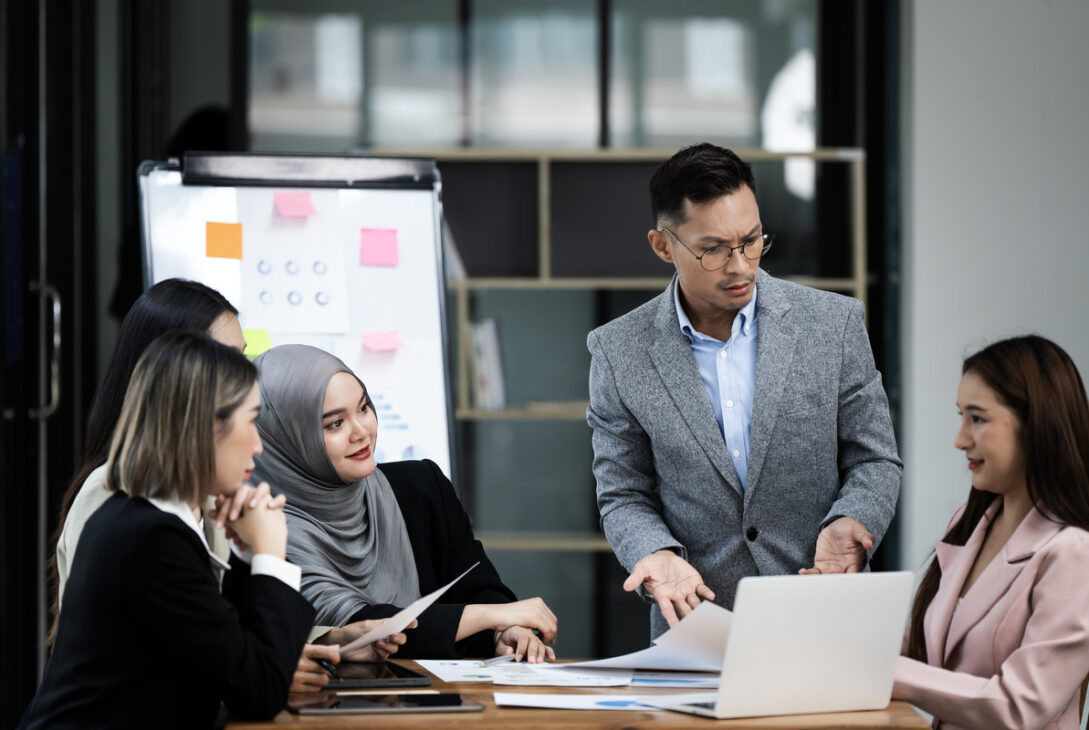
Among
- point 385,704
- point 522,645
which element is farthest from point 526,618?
point 385,704

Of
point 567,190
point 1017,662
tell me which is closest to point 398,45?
point 567,190

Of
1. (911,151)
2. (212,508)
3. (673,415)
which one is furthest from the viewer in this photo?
(911,151)

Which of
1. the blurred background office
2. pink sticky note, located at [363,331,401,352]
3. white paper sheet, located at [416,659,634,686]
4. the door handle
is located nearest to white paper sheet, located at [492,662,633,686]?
white paper sheet, located at [416,659,634,686]

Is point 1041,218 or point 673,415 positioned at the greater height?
point 1041,218

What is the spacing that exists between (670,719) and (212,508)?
2.39 ft

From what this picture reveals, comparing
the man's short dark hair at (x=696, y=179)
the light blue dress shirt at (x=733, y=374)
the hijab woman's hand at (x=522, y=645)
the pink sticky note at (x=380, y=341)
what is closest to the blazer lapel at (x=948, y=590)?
the light blue dress shirt at (x=733, y=374)

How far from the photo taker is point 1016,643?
1709 millimetres

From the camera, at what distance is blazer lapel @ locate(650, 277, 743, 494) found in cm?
225

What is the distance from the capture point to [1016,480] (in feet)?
5.88

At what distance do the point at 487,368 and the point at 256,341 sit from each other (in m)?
1.60

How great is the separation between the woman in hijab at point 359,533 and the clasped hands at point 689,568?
0.61 ft

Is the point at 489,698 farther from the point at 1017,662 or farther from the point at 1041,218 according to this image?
the point at 1041,218

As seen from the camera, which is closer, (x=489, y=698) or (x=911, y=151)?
(x=489, y=698)

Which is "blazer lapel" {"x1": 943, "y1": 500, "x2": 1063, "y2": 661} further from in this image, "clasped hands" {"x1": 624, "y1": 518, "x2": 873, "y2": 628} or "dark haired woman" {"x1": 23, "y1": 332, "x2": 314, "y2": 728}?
"dark haired woman" {"x1": 23, "y1": 332, "x2": 314, "y2": 728}
